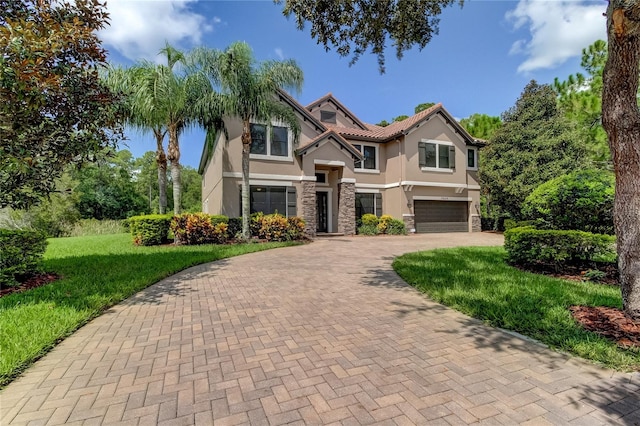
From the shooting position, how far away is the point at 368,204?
21.8 m

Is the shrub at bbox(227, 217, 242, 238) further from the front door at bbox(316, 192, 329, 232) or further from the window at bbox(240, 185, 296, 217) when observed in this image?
the front door at bbox(316, 192, 329, 232)

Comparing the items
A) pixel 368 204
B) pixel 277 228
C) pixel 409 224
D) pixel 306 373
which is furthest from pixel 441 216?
pixel 306 373

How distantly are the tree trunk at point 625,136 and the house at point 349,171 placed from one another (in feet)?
46.0

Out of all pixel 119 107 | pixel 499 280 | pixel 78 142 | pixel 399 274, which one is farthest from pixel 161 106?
pixel 499 280

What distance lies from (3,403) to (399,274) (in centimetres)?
725

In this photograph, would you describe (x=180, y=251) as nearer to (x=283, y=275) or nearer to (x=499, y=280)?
(x=283, y=275)

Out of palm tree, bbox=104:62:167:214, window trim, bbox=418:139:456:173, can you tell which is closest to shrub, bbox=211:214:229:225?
palm tree, bbox=104:62:167:214

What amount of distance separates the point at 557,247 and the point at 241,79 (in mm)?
12360

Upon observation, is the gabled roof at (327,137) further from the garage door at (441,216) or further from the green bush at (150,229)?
the green bush at (150,229)

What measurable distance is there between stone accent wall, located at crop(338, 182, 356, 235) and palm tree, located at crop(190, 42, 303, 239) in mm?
7069

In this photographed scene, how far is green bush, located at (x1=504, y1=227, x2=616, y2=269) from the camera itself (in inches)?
289

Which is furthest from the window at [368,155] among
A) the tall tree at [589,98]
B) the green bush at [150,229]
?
the green bush at [150,229]

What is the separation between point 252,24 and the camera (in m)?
10.2

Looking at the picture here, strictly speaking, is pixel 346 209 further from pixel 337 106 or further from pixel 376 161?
pixel 337 106
